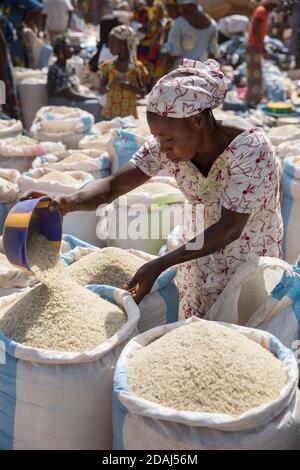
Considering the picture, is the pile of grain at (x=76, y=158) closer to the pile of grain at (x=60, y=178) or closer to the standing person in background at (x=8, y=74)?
the pile of grain at (x=60, y=178)

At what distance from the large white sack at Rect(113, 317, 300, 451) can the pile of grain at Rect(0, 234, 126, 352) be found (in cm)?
20

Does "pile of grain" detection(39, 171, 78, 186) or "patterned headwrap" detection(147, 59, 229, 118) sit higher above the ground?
"patterned headwrap" detection(147, 59, 229, 118)

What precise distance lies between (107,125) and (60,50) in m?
1.81

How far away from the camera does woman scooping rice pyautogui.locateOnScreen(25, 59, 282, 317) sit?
1430 mm

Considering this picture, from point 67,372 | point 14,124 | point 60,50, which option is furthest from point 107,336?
point 60,50

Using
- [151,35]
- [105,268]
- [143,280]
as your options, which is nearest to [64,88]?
[151,35]

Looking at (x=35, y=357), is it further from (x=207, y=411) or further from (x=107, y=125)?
(x=107, y=125)

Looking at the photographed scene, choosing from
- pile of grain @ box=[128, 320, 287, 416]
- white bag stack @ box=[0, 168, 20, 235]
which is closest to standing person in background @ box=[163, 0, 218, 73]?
white bag stack @ box=[0, 168, 20, 235]

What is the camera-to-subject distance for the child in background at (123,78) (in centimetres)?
429

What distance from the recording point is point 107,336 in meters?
1.38

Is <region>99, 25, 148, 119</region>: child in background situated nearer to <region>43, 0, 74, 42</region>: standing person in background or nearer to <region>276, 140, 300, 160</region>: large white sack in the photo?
<region>276, 140, 300, 160</region>: large white sack

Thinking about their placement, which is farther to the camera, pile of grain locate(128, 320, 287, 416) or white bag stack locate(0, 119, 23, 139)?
white bag stack locate(0, 119, 23, 139)

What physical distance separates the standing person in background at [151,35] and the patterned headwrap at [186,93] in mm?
5167

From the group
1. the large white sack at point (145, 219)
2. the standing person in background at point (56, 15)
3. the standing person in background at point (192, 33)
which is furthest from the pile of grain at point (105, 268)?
the standing person in background at point (56, 15)
